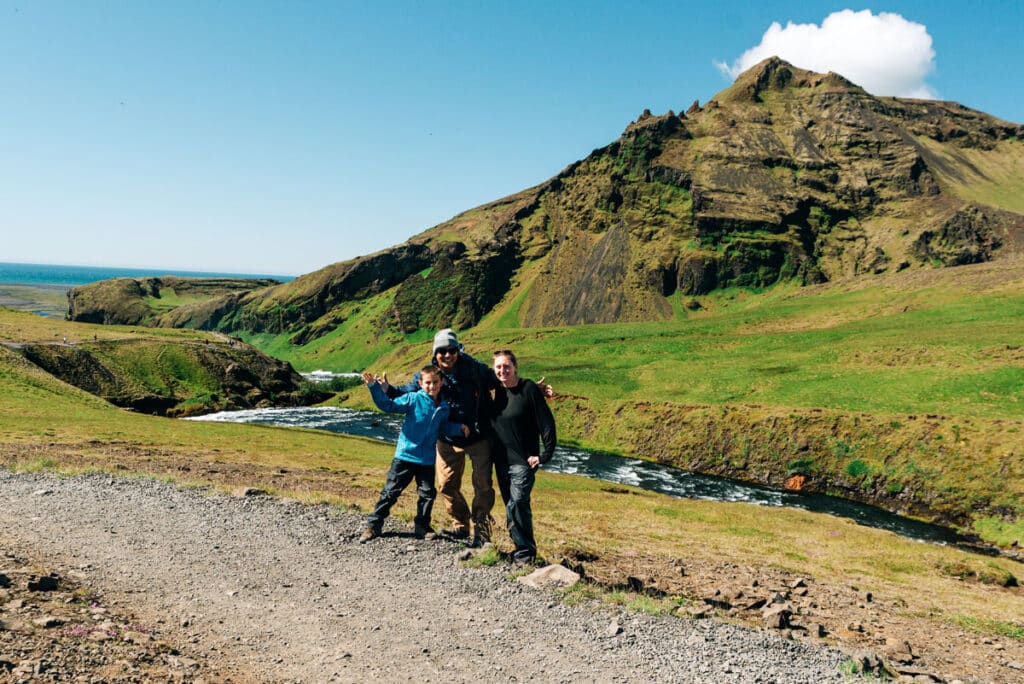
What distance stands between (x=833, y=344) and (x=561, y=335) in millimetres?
62749

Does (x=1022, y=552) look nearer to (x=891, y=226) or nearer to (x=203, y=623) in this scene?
(x=203, y=623)

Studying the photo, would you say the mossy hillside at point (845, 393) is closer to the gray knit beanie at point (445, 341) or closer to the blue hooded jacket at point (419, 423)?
the blue hooded jacket at point (419, 423)

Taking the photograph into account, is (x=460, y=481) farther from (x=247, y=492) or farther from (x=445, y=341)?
(x=247, y=492)

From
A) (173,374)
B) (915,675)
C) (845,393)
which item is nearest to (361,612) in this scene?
(915,675)

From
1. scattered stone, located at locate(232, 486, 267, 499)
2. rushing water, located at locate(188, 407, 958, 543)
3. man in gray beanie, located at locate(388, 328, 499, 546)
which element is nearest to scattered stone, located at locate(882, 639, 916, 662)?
man in gray beanie, located at locate(388, 328, 499, 546)

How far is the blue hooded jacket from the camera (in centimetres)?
1355

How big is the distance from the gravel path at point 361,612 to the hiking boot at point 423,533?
30 cm

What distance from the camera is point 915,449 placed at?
170 feet

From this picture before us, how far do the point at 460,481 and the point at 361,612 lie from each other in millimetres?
4438

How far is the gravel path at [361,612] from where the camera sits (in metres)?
9.06

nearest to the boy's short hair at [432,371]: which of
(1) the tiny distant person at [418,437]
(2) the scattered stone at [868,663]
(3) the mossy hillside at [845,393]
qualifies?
(1) the tiny distant person at [418,437]

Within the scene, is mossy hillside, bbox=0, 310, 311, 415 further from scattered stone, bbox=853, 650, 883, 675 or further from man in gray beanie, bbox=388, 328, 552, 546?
scattered stone, bbox=853, 650, 883, 675

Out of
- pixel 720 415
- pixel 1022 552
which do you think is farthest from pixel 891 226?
pixel 1022 552

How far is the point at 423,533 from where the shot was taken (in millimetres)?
14781
